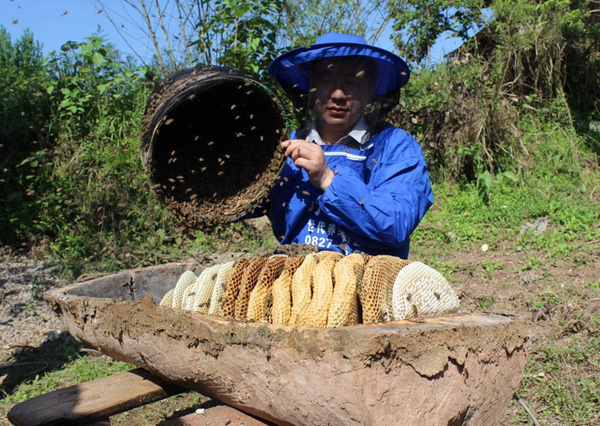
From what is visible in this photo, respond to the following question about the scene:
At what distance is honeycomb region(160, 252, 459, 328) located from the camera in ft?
5.82

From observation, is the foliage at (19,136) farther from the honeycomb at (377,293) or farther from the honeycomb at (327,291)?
the honeycomb at (377,293)

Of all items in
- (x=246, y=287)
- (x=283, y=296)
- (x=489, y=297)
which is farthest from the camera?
(x=489, y=297)

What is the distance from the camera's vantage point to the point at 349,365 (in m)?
1.46

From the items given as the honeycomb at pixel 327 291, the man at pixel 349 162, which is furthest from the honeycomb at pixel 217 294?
the man at pixel 349 162

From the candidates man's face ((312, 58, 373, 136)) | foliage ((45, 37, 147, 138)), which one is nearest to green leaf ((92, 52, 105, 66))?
foliage ((45, 37, 147, 138))

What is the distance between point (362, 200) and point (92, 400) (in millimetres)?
1305

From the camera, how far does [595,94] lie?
776 cm

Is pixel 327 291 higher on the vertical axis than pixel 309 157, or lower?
lower

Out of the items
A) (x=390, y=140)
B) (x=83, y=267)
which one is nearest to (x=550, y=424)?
(x=390, y=140)

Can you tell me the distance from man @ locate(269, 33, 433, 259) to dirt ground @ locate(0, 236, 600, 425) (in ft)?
4.39

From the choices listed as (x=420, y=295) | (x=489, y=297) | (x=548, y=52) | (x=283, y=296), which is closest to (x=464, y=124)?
Result: (x=548, y=52)

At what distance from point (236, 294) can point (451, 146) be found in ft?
18.0

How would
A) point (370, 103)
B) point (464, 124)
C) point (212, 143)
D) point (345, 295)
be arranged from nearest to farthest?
point (345, 295) → point (212, 143) → point (370, 103) → point (464, 124)

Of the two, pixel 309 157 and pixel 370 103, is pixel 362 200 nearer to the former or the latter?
pixel 309 157
